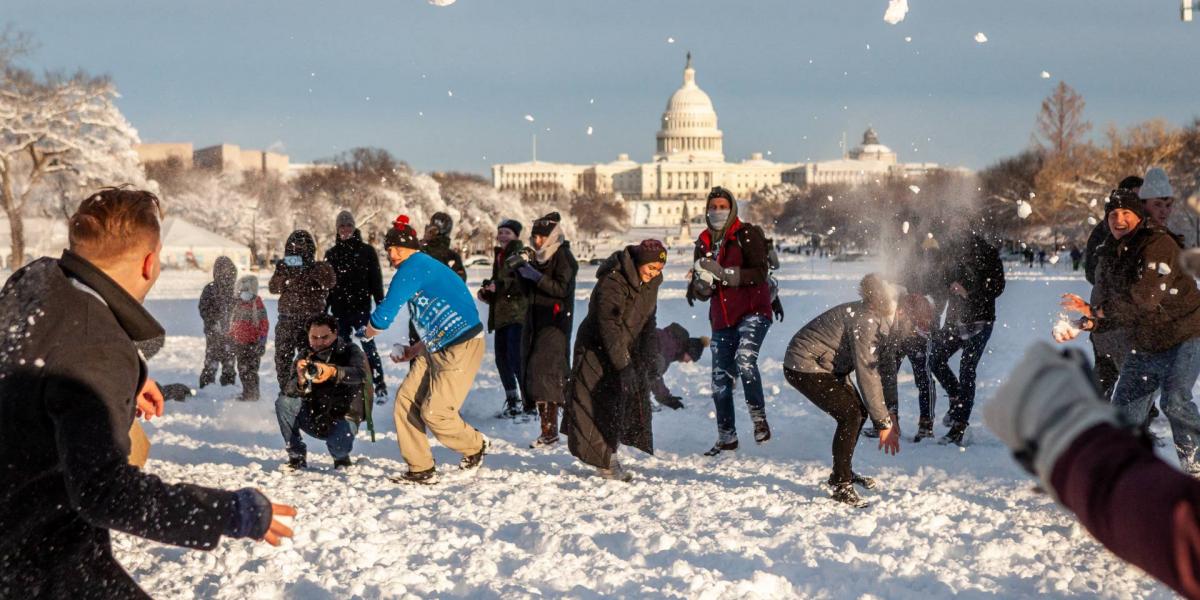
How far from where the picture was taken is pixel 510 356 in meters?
8.88

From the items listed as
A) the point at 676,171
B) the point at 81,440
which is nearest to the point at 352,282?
the point at 81,440

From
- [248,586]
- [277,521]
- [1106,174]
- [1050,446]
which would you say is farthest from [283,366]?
[1106,174]

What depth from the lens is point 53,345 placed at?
7.69ft

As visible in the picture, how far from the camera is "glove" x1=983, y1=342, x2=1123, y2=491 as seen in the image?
1510 mm

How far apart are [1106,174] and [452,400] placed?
44448 mm

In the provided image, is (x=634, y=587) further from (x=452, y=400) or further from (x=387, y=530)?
(x=452, y=400)

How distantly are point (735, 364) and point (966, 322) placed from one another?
5.29ft

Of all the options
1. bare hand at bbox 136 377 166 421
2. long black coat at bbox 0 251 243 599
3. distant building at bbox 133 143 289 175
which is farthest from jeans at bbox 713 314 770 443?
distant building at bbox 133 143 289 175

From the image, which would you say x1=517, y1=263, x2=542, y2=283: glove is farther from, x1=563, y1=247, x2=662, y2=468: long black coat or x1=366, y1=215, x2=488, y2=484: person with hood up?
x1=366, y1=215, x2=488, y2=484: person with hood up

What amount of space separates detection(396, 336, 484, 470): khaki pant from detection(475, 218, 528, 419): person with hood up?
222 cm

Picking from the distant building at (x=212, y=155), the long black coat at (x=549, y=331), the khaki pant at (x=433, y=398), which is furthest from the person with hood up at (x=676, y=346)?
the distant building at (x=212, y=155)

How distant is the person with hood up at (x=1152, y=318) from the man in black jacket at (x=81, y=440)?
14.6 ft

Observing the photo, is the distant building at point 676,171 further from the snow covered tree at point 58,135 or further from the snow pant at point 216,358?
the snow pant at point 216,358

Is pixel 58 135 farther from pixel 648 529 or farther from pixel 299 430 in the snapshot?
pixel 648 529
